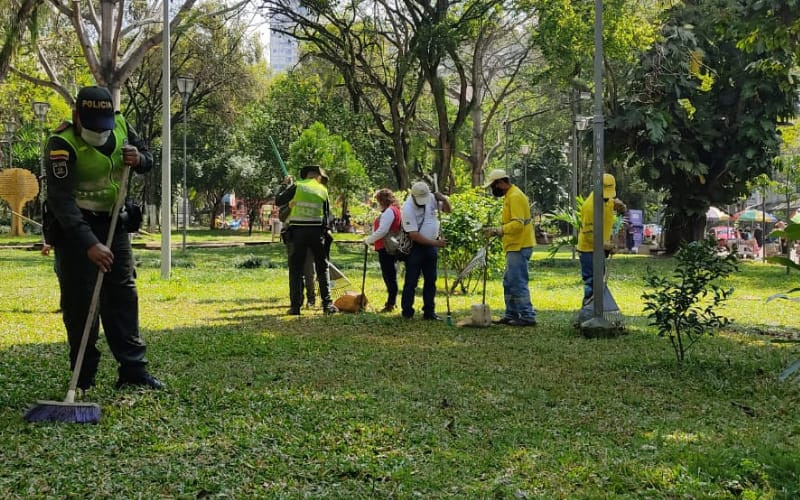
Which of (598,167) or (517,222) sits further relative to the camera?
(517,222)

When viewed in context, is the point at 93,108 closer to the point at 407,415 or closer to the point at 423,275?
the point at 407,415

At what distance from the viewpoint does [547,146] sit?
172 feet

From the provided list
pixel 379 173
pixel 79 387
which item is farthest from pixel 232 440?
pixel 379 173

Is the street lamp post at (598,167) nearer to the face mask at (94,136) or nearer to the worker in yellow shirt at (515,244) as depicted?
the worker in yellow shirt at (515,244)

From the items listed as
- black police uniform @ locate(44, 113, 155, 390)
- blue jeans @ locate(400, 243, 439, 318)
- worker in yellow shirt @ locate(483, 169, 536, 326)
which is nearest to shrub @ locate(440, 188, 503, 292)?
blue jeans @ locate(400, 243, 439, 318)

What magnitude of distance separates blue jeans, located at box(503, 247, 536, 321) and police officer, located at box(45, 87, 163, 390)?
17.3 ft

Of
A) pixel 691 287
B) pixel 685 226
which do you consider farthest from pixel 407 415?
pixel 685 226

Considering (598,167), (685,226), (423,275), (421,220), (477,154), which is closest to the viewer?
(598,167)

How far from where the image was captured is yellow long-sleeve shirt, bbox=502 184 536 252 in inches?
393

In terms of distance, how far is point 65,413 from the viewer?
5.09 meters

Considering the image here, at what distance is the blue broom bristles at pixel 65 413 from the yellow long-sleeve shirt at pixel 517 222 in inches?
236

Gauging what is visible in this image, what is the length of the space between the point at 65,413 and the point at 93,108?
79.0 inches

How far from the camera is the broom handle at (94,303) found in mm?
5199

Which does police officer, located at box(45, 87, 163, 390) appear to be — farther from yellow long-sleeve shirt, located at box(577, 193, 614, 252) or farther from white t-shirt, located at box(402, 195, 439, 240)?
yellow long-sleeve shirt, located at box(577, 193, 614, 252)
